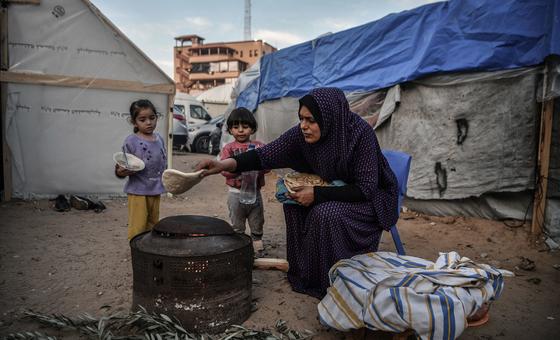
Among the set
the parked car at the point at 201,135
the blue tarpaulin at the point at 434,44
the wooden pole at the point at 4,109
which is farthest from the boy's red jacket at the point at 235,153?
the parked car at the point at 201,135

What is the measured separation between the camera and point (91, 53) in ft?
18.2

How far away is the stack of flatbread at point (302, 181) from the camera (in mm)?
2482

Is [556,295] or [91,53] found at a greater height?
[91,53]

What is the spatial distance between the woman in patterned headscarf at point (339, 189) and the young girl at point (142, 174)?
2.85 feet

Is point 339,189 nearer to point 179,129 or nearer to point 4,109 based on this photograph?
point 4,109

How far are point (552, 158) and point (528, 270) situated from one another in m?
1.23

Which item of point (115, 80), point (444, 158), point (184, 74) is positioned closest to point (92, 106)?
point (115, 80)

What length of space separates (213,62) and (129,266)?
4594 centimetres

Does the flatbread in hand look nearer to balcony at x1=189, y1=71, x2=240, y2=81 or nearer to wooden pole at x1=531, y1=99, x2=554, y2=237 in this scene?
wooden pole at x1=531, y1=99, x2=554, y2=237

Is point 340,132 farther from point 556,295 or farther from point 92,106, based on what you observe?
point 92,106

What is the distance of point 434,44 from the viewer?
15.4 ft

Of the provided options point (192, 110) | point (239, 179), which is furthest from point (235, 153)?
point (192, 110)

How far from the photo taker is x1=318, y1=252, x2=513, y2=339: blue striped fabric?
1.66m

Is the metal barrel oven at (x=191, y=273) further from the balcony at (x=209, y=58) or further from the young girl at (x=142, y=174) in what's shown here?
the balcony at (x=209, y=58)
